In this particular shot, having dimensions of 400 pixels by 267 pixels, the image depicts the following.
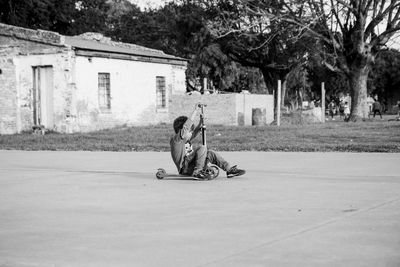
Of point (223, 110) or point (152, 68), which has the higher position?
point (152, 68)

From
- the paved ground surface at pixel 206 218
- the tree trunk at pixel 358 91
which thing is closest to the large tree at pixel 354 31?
the tree trunk at pixel 358 91

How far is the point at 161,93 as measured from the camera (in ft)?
112

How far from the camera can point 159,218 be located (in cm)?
677

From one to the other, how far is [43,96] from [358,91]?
16790mm

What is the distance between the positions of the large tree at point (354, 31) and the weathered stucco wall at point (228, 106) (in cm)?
466

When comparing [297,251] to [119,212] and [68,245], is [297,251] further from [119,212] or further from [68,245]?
[119,212]

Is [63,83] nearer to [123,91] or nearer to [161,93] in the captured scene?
[123,91]

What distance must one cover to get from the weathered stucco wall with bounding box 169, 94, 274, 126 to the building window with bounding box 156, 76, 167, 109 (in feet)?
11.4

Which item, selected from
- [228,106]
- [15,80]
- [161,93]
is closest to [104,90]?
[15,80]

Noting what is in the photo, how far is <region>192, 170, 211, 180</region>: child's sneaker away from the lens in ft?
33.3

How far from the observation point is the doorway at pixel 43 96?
1133 inches

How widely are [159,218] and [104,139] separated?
611 inches

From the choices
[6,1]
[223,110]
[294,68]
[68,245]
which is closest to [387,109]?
[294,68]

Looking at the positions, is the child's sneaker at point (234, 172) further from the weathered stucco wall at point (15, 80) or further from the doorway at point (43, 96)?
the weathered stucco wall at point (15, 80)
